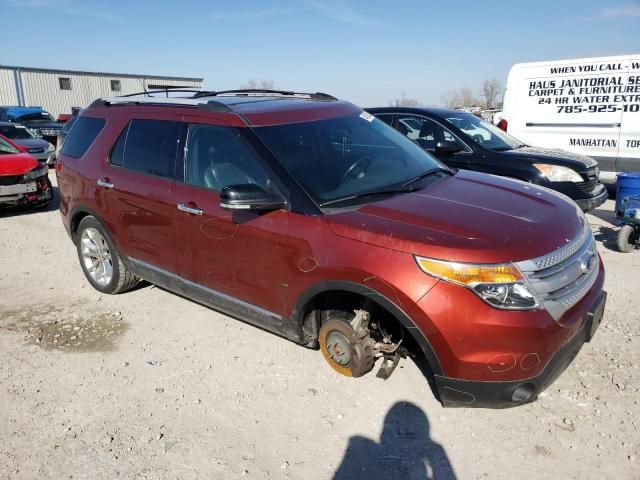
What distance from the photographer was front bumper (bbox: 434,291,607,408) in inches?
103

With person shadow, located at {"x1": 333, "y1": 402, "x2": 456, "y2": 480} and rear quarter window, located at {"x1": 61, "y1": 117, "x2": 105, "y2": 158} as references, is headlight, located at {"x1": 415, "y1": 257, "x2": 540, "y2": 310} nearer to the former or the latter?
person shadow, located at {"x1": 333, "y1": 402, "x2": 456, "y2": 480}

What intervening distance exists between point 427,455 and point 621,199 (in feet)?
15.4

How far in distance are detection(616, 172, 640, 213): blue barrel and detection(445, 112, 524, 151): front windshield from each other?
1.40m

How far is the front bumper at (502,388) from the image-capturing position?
2611 mm

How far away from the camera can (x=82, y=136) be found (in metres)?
4.89

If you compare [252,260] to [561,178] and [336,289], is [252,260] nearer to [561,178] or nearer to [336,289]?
[336,289]

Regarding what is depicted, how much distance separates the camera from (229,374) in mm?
3551

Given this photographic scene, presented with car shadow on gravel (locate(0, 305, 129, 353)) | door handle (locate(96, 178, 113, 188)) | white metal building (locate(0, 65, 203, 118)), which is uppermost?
white metal building (locate(0, 65, 203, 118))

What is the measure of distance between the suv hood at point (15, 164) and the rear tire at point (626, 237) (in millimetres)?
8998

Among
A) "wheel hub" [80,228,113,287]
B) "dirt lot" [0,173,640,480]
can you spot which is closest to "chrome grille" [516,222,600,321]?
"dirt lot" [0,173,640,480]

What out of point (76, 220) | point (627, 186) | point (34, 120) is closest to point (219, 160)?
point (76, 220)

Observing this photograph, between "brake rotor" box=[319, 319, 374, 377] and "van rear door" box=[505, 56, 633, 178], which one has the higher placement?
"van rear door" box=[505, 56, 633, 178]

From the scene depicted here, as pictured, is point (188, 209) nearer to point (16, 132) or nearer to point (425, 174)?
point (425, 174)

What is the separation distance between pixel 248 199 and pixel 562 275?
5.90 feet
